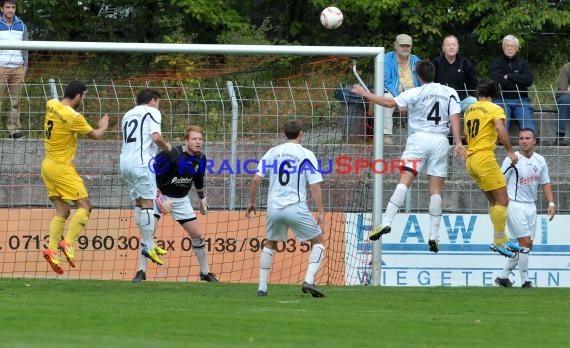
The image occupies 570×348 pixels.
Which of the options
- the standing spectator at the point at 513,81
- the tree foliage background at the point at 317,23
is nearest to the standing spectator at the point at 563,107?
the standing spectator at the point at 513,81

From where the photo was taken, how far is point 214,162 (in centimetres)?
1984

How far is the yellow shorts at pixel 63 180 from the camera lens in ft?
51.0

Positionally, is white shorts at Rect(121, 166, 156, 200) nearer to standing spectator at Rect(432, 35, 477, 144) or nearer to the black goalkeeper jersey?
the black goalkeeper jersey

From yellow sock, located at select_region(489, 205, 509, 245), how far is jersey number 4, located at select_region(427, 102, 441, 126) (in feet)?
4.33

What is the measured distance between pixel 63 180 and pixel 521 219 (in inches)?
243

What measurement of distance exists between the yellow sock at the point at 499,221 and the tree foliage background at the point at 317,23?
9335 mm

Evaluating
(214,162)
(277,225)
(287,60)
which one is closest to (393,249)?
(214,162)

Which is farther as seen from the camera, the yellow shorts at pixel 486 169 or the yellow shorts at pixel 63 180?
the yellow shorts at pixel 486 169

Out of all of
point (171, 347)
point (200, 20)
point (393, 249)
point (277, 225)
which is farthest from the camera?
point (200, 20)

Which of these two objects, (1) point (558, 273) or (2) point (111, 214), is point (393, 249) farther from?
(2) point (111, 214)

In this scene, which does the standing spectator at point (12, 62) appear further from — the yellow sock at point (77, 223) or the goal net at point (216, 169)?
the yellow sock at point (77, 223)

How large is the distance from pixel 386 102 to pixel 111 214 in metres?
4.95

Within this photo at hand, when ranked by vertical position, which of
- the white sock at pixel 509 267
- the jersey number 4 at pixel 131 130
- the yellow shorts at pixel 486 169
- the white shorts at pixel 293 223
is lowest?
the white sock at pixel 509 267

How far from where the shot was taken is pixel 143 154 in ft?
53.0
